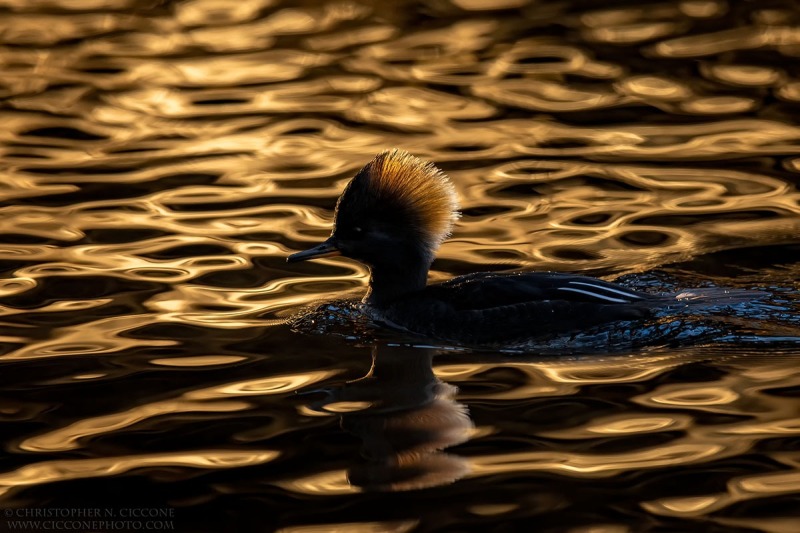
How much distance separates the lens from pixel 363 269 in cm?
938

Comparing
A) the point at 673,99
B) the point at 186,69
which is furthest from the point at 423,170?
the point at 186,69

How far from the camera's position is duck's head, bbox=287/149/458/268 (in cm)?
798

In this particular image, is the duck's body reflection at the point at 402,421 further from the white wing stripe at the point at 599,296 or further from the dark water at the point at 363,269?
the white wing stripe at the point at 599,296

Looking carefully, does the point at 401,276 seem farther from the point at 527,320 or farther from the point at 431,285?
the point at 527,320

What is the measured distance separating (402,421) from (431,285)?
1.85 m

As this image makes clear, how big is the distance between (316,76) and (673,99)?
3.87 m

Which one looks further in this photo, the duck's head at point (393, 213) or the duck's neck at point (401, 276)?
the duck's neck at point (401, 276)

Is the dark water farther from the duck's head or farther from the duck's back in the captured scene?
the duck's head

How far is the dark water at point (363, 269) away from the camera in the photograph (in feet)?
18.9

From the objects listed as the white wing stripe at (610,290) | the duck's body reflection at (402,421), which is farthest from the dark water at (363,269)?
the white wing stripe at (610,290)

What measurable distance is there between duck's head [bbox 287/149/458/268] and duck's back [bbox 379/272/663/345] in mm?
440

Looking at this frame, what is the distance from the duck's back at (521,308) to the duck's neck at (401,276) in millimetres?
329

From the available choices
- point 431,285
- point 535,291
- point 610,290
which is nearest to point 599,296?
point 610,290

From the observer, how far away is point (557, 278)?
782cm
